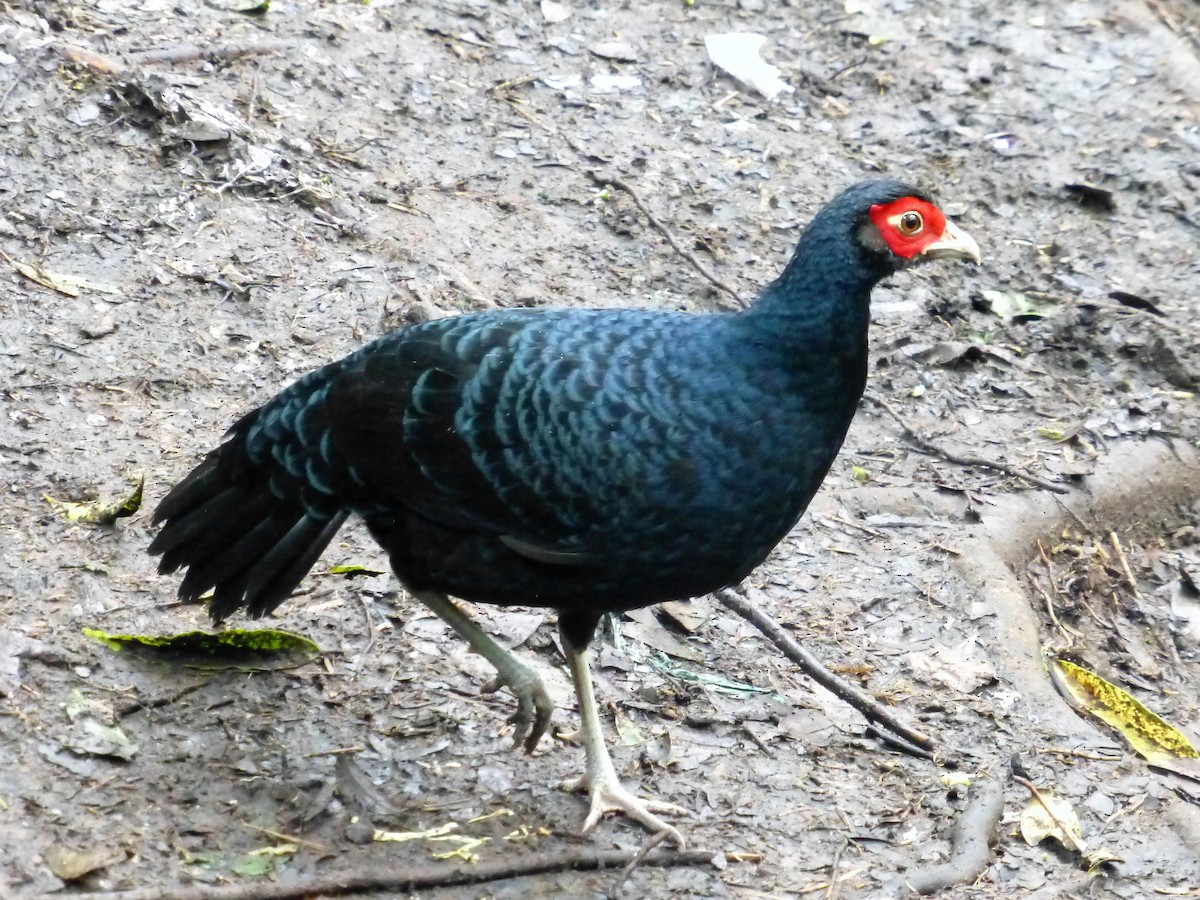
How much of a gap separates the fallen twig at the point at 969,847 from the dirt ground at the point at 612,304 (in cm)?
6

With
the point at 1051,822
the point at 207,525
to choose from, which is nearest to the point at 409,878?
the point at 207,525

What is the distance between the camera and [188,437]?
5.53 m

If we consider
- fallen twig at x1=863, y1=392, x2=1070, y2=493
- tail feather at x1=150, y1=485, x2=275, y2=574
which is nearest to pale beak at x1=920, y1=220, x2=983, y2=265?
fallen twig at x1=863, y1=392, x2=1070, y2=493

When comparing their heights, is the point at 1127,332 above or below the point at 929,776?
above

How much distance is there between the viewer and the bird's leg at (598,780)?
14.5ft

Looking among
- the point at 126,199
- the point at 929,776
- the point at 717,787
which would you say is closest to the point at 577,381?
the point at 717,787

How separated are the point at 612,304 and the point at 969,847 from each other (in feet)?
10.4

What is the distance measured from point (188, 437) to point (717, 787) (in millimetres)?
2432

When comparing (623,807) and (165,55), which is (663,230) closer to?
(165,55)

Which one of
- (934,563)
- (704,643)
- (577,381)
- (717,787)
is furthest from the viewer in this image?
(934,563)

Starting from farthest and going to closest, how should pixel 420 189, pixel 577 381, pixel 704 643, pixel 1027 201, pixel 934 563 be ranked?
pixel 1027 201 → pixel 420 189 → pixel 934 563 → pixel 704 643 → pixel 577 381

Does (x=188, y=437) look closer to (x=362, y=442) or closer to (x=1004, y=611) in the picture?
(x=362, y=442)

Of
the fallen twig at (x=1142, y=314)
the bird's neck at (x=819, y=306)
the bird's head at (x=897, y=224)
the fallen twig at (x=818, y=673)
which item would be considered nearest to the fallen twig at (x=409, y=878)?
the fallen twig at (x=818, y=673)

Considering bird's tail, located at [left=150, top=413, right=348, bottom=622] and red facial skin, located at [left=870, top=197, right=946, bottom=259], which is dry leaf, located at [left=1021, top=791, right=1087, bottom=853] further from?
bird's tail, located at [left=150, top=413, right=348, bottom=622]
